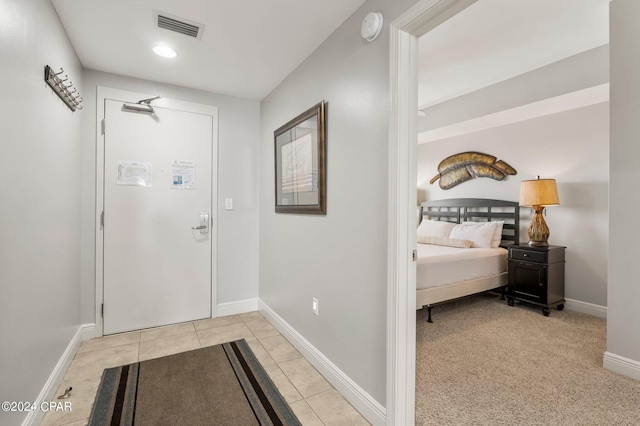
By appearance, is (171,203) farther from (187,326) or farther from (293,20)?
(293,20)

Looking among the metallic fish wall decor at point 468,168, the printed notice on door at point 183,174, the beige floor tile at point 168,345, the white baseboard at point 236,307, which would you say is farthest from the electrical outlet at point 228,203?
the metallic fish wall decor at point 468,168

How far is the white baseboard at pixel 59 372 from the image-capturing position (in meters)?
1.52

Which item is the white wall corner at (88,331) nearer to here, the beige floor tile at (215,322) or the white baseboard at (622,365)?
the beige floor tile at (215,322)

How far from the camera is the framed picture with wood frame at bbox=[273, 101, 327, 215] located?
213cm

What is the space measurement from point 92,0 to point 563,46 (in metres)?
3.69

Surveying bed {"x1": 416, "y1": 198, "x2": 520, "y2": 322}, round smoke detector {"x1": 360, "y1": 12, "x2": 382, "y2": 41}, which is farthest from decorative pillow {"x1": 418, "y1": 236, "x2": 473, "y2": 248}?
round smoke detector {"x1": 360, "y1": 12, "x2": 382, "y2": 41}

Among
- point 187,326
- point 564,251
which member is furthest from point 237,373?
point 564,251

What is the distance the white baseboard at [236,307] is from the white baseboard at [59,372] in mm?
1049

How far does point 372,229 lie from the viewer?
1.67m

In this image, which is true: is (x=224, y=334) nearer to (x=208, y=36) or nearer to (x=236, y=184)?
(x=236, y=184)

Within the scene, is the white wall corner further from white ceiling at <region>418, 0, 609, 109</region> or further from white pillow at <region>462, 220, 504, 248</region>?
white pillow at <region>462, 220, 504, 248</region>

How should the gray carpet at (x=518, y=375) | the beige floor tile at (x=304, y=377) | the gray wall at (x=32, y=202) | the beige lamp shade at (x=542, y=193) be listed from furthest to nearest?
the beige lamp shade at (x=542, y=193), the beige floor tile at (x=304, y=377), the gray carpet at (x=518, y=375), the gray wall at (x=32, y=202)

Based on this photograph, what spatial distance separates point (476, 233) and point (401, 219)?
294 cm

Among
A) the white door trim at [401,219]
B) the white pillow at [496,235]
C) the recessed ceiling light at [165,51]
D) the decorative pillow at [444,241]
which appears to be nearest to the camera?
the white door trim at [401,219]
